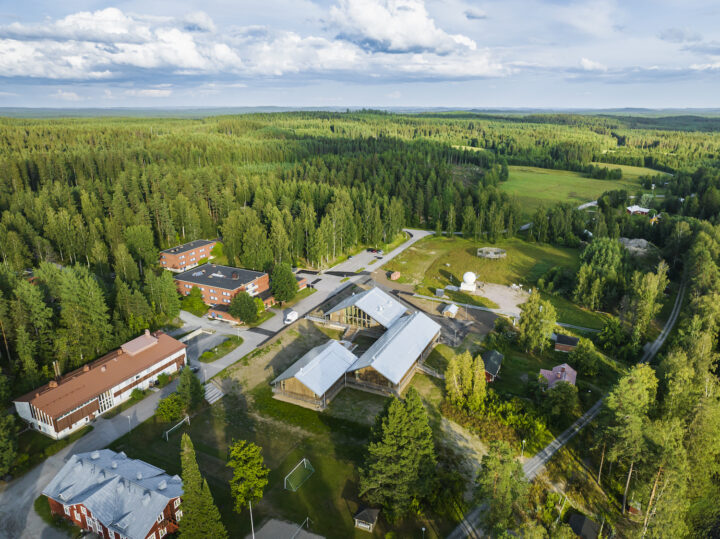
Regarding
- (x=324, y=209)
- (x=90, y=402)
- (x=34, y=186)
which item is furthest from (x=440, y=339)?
(x=34, y=186)

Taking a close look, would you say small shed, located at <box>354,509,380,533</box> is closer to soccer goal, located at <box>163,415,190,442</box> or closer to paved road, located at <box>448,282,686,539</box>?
paved road, located at <box>448,282,686,539</box>

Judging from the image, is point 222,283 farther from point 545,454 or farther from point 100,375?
point 545,454

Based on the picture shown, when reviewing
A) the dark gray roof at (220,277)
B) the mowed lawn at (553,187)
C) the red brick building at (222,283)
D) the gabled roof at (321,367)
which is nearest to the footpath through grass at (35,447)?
the gabled roof at (321,367)

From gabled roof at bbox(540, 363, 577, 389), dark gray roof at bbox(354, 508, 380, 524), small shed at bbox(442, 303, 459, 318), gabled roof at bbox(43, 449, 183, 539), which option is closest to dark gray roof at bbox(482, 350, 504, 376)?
gabled roof at bbox(540, 363, 577, 389)

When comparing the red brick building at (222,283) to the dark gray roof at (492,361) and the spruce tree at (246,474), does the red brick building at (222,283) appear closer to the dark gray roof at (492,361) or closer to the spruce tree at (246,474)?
the dark gray roof at (492,361)

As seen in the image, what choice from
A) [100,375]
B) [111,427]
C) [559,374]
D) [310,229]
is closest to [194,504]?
[111,427]

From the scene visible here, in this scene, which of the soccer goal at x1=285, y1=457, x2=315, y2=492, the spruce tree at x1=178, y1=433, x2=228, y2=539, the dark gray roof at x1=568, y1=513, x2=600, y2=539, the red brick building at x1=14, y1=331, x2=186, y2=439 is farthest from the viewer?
the red brick building at x1=14, y1=331, x2=186, y2=439
